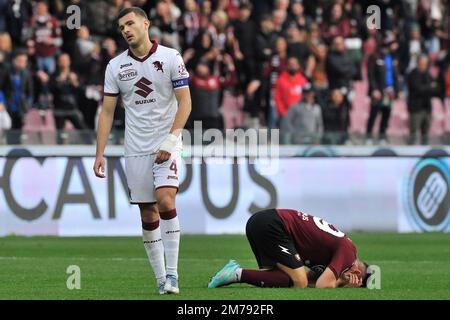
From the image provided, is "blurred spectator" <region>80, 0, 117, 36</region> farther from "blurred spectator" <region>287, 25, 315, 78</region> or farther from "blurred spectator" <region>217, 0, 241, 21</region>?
"blurred spectator" <region>287, 25, 315, 78</region>

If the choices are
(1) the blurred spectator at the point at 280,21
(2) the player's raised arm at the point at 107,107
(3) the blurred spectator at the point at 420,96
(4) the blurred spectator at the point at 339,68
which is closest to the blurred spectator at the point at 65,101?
(1) the blurred spectator at the point at 280,21

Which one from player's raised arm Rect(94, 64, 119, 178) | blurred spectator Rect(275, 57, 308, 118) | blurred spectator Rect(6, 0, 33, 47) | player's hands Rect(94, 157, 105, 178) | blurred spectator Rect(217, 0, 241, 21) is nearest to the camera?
player's hands Rect(94, 157, 105, 178)

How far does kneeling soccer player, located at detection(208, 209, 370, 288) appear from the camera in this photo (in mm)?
11906

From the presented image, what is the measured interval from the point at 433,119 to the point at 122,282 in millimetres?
14561

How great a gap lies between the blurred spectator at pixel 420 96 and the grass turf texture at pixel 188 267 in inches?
172

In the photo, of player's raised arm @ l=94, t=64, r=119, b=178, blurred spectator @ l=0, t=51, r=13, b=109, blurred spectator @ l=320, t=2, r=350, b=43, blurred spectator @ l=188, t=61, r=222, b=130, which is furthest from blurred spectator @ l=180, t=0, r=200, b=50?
player's raised arm @ l=94, t=64, r=119, b=178

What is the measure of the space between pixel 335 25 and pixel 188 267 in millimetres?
12143

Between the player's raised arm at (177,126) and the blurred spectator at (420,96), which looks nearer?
the player's raised arm at (177,126)

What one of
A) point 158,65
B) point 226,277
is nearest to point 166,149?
point 158,65

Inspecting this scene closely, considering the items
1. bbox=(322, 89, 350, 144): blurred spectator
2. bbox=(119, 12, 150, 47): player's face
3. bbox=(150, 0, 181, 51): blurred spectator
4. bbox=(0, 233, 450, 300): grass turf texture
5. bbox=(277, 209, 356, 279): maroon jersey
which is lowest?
bbox=(0, 233, 450, 300): grass turf texture

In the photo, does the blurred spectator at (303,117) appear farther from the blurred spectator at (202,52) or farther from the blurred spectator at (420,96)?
the blurred spectator at (420,96)

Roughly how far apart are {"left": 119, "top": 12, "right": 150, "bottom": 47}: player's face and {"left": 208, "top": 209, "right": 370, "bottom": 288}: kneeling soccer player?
2.09 metres

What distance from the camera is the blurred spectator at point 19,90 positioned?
72.9 ft
